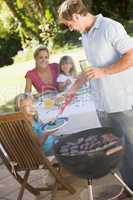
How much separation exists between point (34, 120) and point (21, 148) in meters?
0.29

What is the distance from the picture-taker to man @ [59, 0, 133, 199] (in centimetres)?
335

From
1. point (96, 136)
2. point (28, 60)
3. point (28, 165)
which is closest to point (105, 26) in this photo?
point (96, 136)

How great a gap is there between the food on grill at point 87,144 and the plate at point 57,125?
235 millimetres

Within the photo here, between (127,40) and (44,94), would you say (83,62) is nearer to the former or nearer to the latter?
(127,40)

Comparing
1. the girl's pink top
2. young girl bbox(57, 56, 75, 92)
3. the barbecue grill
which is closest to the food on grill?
the barbecue grill

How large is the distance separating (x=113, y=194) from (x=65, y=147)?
25.7 inches

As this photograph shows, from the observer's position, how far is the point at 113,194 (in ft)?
13.5

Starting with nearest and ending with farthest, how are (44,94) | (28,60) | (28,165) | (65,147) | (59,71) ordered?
(65,147)
(28,165)
(44,94)
(59,71)
(28,60)

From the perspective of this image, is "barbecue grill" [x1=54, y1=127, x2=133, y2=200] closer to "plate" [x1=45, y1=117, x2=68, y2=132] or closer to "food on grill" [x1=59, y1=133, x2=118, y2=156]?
"food on grill" [x1=59, y1=133, x2=118, y2=156]

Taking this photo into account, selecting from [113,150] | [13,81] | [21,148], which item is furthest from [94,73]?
[13,81]

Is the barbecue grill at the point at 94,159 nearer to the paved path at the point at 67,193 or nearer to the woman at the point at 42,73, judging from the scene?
the paved path at the point at 67,193

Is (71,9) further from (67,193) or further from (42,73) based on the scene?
(42,73)

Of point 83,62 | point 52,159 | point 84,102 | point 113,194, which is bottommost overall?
point 113,194

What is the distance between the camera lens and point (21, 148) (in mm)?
3984
